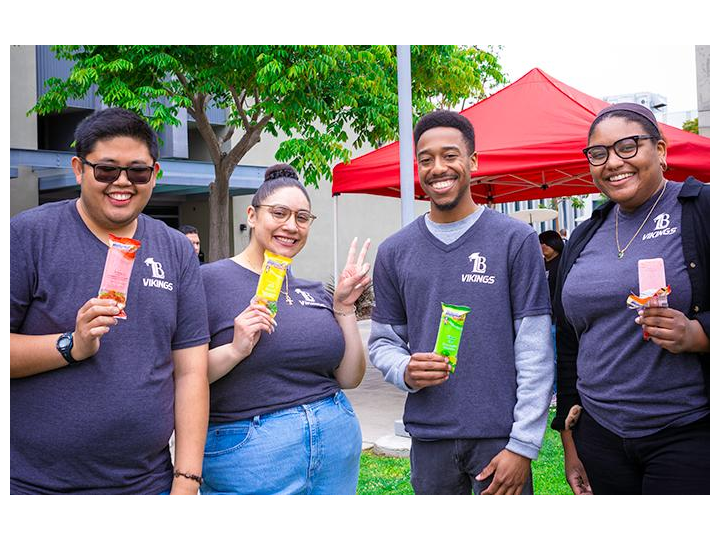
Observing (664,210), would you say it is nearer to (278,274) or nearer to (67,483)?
(278,274)

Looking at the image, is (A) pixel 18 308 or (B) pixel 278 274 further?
(B) pixel 278 274

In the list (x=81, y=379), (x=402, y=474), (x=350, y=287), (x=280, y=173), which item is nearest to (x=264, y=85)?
(x=402, y=474)

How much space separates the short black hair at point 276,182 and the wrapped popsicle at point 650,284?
1.27 m

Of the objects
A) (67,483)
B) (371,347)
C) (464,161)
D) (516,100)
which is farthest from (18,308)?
(516,100)

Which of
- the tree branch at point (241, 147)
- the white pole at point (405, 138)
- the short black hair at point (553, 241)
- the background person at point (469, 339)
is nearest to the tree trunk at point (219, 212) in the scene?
the tree branch at point (241, 147)

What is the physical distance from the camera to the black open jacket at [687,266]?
7.52 ft

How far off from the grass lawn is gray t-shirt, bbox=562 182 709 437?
2.69m

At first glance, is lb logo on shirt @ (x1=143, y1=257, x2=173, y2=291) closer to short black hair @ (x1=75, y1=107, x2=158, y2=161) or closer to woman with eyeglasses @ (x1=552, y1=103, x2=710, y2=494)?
short black hair @ (x1=75, y1=107, x2=158, y2=161)

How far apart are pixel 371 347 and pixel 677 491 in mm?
1178

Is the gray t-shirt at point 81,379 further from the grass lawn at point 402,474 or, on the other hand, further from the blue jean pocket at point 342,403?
the grass lawn at point 402,474

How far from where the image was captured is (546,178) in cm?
901

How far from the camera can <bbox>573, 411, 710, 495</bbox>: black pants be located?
91.0 inches

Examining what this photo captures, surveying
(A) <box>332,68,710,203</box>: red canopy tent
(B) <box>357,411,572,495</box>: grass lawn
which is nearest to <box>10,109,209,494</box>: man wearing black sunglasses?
(B) <box>357,411,572,495</box>: grass lawn
